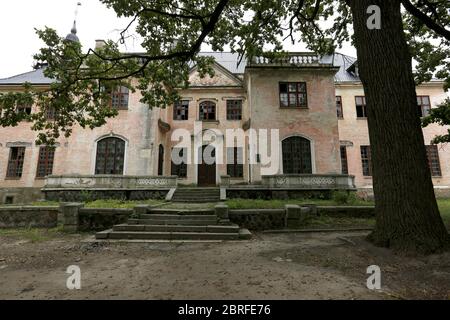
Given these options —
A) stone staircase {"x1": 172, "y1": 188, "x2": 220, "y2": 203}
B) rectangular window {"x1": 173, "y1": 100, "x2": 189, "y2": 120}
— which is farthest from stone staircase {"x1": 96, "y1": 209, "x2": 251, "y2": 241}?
rectangular window {"x1": 173, "y1": 100, "x2": 189, "y2": 120}

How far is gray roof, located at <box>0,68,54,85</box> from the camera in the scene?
65.2 ft

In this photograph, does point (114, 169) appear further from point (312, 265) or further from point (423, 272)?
point (423, 272)

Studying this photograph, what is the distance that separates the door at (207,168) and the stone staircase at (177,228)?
994cm

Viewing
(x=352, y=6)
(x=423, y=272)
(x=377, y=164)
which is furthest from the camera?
(x=352, y=6)

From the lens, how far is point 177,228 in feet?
24.4

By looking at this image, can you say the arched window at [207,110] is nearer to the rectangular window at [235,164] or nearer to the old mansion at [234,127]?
the old mansion at [234,127]

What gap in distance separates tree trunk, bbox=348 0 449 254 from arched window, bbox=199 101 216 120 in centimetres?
1465

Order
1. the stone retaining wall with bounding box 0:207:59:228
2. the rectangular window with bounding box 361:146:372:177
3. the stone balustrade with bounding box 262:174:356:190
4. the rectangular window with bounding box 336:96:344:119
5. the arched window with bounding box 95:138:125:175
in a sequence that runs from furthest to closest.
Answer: the rectangular window with bounding box 336:96:344:119
the rectangular window with bounding box 361:146:372:177
the arched window with bounding box 95:138:125:175
the stone balustrade with bounding box 262:174:356:190
the stone retaining wall with bounding box 0:207:59:228

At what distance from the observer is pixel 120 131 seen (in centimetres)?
1655

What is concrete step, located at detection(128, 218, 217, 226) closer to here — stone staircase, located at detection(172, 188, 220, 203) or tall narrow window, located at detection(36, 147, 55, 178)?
stone staircase, located at detection(172, 188, 220, 203)

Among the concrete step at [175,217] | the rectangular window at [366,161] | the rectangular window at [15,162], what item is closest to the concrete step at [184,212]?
the concrete step at [175,217]

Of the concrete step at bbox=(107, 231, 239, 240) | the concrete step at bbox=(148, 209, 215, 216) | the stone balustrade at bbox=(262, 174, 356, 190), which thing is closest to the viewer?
the concrete step at bbox=(107, 231, 239, 240)
